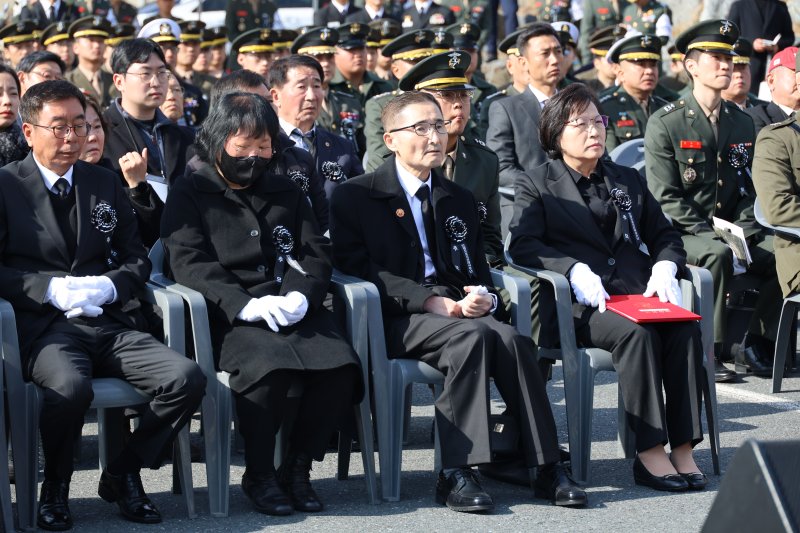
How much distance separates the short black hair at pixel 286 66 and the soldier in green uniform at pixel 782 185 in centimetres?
226

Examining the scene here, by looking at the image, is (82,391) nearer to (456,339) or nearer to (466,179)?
(456,339)

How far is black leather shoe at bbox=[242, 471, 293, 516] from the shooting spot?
15.3 ft

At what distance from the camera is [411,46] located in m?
9.05

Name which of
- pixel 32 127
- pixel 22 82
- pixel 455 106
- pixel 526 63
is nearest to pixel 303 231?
pixel 32 127

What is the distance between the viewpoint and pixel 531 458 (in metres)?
4.82

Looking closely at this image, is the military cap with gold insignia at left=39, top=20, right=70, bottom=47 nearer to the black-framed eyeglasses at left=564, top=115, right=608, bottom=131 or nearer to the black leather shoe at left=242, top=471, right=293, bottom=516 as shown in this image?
the black-framed eyeglasses at left=564, top=115, right=608, bottom=131

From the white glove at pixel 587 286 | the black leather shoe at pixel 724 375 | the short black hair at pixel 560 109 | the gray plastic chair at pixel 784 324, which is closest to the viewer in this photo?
the white glove at pixel 587 286

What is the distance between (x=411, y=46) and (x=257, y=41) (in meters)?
1.80

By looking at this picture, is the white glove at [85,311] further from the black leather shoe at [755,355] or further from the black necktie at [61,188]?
the black leather shoe at [755,355]

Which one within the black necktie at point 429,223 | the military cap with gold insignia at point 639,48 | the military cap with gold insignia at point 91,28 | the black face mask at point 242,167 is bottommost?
the black necktie at point 429,223

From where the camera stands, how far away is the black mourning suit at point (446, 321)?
4.82 meters

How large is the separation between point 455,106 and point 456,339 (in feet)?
5.95

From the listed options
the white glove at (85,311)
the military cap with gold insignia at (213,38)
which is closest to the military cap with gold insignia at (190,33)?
the military cap with gold insignia at (213,38)

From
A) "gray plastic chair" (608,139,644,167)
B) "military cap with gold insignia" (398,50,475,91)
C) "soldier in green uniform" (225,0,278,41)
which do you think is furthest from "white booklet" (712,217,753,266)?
"soldier in green uniform" (225,0,278,41)
